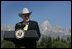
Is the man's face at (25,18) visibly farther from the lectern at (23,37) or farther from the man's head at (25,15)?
the lectern at (23,37)

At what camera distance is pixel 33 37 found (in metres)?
3.52

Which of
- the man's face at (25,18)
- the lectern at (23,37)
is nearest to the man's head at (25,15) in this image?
the man's face at (25,18)

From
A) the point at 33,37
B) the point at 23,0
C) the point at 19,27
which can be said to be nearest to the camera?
the point at 33,37

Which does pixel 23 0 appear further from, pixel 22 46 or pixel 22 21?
pixel 22 46

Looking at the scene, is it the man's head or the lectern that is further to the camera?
the man's head

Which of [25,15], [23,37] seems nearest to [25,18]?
[25,15]

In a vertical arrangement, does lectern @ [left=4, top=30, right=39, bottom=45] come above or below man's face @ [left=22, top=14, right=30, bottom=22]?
below

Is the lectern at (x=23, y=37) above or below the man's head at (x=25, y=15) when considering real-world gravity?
below

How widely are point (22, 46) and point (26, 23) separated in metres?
0.61

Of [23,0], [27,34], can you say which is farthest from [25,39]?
[23,0]

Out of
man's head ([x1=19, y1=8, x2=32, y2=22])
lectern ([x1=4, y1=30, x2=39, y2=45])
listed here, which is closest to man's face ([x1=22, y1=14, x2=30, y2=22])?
man's head ([x1=19, y1=8, x2=32, y2=22])

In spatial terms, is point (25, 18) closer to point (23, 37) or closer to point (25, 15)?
point (25, 15)

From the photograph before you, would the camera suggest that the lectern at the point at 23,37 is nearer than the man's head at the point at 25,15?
Yes

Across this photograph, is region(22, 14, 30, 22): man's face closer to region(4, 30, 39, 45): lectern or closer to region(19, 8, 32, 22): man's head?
region(19, 8, 32, 22): man's head
